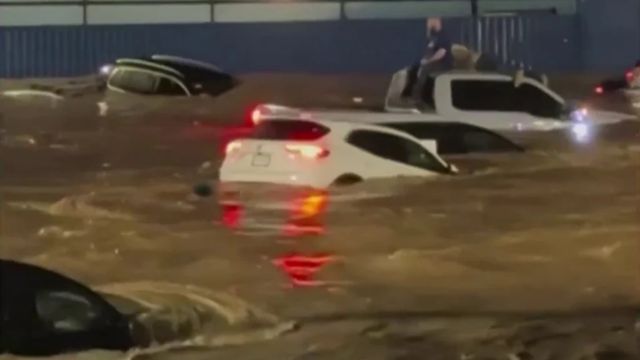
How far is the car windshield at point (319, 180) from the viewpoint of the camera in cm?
778

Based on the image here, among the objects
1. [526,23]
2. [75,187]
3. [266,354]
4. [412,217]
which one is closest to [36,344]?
[266,354]

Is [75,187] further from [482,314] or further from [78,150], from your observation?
[482,314]

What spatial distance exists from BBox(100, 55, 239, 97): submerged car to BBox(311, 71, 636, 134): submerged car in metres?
3.34

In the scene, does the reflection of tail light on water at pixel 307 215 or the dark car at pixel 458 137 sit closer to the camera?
the reflection of tail light on water at pixel 307 215

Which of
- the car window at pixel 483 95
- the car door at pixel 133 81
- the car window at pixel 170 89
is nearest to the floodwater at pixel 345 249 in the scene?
the car window at pixel 483 95

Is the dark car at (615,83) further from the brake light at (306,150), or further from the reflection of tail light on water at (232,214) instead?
the reflection of tail light on water at (232,214)

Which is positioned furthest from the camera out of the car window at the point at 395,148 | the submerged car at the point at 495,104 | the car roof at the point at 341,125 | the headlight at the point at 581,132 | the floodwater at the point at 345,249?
the submerged car at the point at 495,104

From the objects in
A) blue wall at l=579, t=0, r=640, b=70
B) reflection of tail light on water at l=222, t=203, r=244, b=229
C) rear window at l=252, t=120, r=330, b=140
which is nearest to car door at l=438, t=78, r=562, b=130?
rear window at l=252, t=120, r=330, b=140

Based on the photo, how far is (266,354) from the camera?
750cm

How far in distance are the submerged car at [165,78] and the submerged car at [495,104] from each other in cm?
334

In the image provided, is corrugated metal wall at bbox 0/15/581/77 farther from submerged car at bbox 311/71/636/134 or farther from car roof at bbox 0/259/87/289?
car roof at bbox 0/259/87/289

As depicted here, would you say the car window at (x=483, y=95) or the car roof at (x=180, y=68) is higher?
the car window at (x=483, y=95)

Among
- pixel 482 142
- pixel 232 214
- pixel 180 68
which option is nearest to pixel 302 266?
pixel 232 214

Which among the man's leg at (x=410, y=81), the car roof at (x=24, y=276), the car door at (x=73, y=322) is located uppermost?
the car roof at (x=24, y=276)
